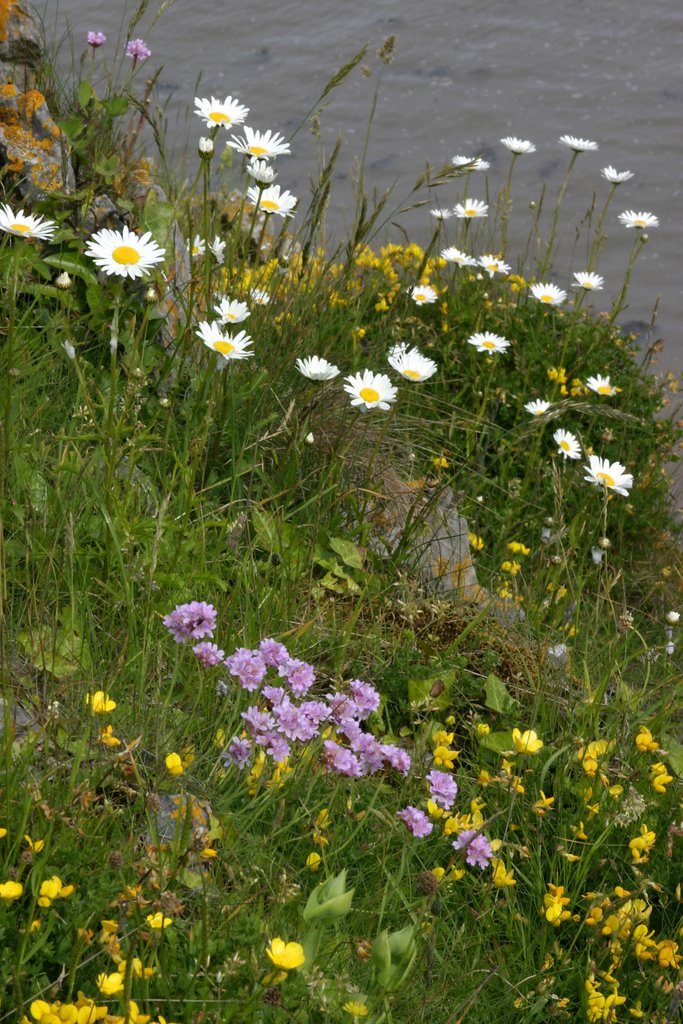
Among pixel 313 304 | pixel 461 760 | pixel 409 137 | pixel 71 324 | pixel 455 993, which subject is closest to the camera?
pixel 455 993

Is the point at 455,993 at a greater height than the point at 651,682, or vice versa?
the point at 455,993

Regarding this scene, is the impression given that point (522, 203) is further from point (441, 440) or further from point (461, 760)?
point (461, 760)

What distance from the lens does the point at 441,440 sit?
3926 mm

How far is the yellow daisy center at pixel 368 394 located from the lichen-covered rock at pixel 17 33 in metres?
1.97

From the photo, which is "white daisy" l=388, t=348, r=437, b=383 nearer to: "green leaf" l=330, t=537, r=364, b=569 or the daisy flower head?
"green leaf" l=330, t=537, r=364, b=569

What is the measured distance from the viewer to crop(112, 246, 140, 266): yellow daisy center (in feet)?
8.73

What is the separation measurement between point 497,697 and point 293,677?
845 mm

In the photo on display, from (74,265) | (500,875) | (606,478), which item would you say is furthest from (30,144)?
(500,875)

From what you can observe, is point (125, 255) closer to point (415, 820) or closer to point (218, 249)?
point (218, 249)

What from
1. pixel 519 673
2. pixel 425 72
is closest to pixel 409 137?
pixel 425 72

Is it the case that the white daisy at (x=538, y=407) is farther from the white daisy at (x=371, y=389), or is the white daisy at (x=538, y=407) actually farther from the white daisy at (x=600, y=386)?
the white daisy at (x=371, y=389)

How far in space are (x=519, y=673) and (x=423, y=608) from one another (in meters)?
0.30

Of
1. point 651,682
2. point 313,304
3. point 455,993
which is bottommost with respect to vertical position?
point 651,682

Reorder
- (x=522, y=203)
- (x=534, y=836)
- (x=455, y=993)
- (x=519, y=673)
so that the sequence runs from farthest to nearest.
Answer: (x=522, y=203)
(x=519, y=673)
(x=534, y=836)
(x=455, y=993)
